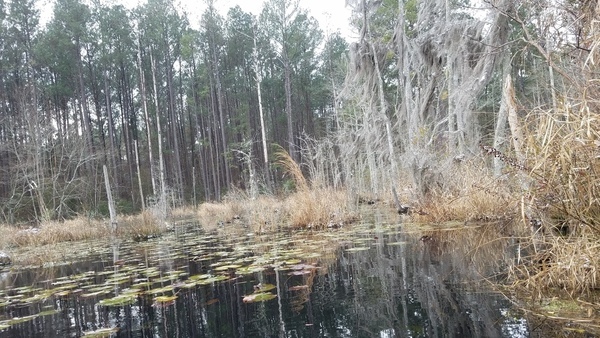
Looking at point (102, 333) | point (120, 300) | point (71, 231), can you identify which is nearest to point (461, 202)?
point (120, 300)

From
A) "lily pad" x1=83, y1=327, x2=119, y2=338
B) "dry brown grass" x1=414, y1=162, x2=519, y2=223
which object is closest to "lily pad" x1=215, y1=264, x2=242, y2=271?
"lily pad" x1=83, y1=327, x2=119, y2=338

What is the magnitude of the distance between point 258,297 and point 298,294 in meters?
0.30

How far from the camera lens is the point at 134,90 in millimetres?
28766

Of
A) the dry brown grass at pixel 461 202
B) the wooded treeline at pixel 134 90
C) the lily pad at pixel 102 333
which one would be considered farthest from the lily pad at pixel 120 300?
the wooded treeline at pixel 134 90

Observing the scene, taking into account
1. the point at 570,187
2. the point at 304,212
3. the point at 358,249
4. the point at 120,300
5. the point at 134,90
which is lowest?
the point at 358,249

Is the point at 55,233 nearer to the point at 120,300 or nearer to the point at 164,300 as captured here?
the point at 120,300

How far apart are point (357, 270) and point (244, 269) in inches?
47.0

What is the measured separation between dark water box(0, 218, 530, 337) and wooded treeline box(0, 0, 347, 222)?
39.5ft

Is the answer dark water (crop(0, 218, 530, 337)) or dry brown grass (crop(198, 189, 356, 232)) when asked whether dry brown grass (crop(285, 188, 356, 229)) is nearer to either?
dry brown grass (crop(198, 189, 356, 232))

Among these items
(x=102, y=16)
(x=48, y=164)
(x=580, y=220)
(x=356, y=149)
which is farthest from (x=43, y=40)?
(x=580, y=220)

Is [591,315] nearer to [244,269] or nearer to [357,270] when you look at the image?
[357,270]

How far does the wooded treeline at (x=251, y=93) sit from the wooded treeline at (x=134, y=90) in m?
0.12

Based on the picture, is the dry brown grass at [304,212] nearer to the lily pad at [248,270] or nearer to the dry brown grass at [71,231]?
the dry brown grass at [71,231]

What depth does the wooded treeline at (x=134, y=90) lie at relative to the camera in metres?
18.4
